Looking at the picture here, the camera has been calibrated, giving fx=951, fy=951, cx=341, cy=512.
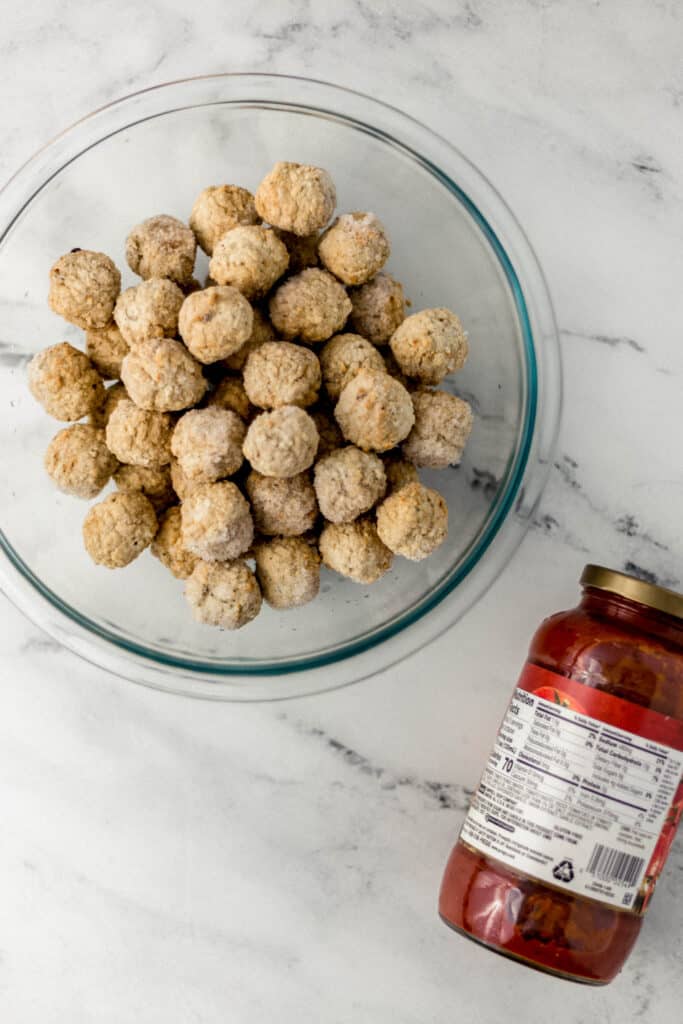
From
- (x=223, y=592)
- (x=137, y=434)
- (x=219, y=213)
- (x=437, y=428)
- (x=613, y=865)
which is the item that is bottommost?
(x=613, y=865)

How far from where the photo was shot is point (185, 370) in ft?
2.81

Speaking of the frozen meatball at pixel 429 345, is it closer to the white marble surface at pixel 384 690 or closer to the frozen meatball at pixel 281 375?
the frozen meatball at pixel 281 375

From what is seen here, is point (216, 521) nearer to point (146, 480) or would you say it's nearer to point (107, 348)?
point (146, 480)

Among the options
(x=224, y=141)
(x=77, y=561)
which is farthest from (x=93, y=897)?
(x=224, y=141)

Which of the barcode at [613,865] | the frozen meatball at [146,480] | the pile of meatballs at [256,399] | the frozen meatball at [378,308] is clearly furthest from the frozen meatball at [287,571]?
the barcode at [613,865]

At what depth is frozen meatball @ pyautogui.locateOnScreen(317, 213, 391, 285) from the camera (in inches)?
34.4

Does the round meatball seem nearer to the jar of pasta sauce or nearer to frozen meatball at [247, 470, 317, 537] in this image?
frozen meatball at [247, 470, 317, 537]

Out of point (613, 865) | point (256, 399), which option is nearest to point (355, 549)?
point (256, 399)

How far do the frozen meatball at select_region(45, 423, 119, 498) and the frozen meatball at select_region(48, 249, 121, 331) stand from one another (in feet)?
0.36

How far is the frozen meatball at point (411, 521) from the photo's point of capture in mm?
856

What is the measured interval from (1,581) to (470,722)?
1.78ft

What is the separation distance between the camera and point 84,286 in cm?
89

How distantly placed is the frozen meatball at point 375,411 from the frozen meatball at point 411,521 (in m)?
0.05

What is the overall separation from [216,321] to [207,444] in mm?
107
